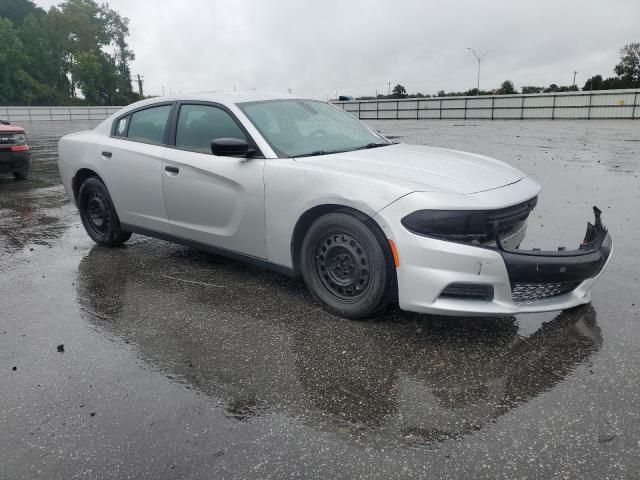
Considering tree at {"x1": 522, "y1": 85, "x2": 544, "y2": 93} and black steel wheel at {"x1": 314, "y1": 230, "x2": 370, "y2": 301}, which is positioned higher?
tree at {"x1": 522, "y1": 85, "x2": 544, "y2": 93}

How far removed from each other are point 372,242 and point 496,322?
1.03 meters

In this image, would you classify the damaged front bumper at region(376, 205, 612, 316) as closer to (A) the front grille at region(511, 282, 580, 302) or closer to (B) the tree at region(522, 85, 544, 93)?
(A) the front grille at region(511, 282, 580, 302)

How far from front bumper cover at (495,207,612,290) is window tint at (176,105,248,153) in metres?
2.19

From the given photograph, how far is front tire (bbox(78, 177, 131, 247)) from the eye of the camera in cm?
551

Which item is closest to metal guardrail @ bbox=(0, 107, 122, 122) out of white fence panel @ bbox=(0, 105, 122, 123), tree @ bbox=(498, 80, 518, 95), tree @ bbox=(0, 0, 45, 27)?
white fence panel @ bbox=(0, 105, 122, 123)

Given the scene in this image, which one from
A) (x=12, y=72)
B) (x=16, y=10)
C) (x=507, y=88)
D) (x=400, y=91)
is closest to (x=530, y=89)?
(x=507, y=88)

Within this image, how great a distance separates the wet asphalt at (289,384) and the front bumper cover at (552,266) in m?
0.36

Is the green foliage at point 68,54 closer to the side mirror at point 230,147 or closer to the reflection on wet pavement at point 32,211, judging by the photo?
the reflection on wet pavement at point 32,211

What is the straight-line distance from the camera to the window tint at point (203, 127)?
4.39 meters

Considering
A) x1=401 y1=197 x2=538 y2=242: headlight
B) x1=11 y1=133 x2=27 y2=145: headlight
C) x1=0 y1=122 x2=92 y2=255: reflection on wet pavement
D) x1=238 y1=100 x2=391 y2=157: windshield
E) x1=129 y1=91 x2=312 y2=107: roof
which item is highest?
x1=129 y1=91 x2=312 y2=107: roof

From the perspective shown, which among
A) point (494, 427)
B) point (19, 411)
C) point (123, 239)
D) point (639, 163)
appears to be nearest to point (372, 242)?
point (494, 427)

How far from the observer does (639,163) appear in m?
11.6

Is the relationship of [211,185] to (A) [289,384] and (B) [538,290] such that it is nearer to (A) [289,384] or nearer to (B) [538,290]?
(A) [289,384]

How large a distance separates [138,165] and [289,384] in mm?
2921
